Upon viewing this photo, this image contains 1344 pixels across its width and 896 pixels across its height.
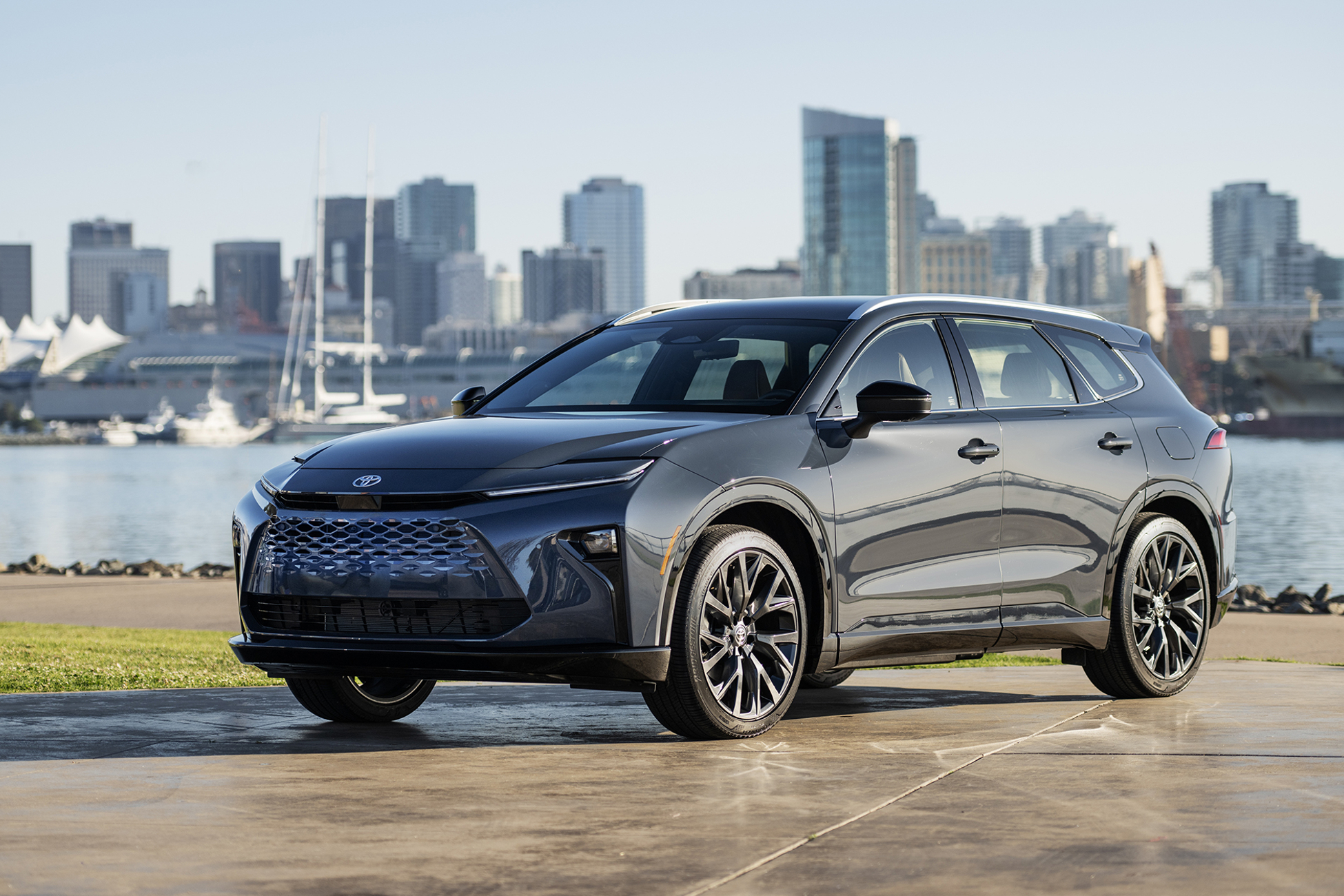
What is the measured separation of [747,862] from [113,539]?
44079 mm

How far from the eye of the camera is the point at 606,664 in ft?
19.7

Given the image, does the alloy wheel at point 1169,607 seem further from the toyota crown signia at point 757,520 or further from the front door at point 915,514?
the front door at point 915,514

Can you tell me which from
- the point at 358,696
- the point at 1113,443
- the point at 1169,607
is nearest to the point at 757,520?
the point at 358,696

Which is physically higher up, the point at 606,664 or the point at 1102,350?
the point at 1102,350

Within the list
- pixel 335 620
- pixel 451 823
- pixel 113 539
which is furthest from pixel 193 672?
pixel 113 539

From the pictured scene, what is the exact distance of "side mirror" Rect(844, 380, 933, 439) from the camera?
22.1 ft

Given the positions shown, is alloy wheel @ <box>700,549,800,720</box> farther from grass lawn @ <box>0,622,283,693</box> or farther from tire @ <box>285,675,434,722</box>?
grass lawn @ <box>0,622,283,693</box>

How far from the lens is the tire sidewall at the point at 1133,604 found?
7.92m

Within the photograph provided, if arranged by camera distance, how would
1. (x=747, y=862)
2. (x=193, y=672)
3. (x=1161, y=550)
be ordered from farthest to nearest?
(x=193, y=672)
(x=1161, y=550)
(x=747, y=862)

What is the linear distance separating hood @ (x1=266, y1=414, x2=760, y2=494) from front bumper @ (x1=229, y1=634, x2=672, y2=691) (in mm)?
544

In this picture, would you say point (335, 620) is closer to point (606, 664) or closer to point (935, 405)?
point (606, 664)

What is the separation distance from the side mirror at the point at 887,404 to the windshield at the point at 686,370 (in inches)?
10.9

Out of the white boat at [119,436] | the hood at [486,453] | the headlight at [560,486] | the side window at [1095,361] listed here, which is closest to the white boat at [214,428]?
the white boat at [119,436]

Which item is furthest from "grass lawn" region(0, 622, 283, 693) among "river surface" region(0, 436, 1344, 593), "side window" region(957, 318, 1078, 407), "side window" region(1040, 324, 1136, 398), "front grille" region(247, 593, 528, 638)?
"river surface" region(0, 436, 1344, 593)
